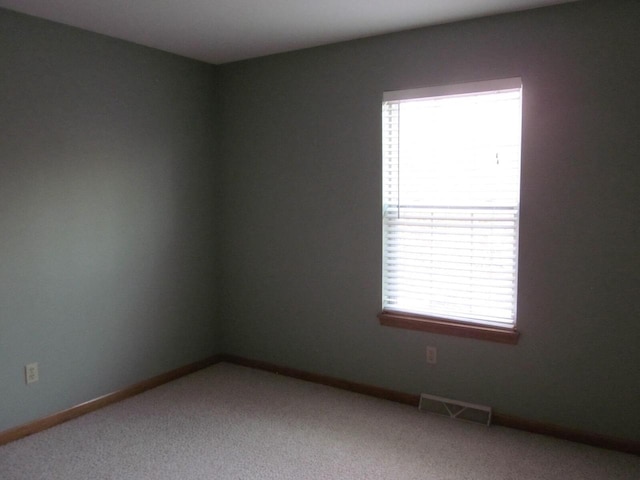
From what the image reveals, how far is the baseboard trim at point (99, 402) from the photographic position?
2971mm

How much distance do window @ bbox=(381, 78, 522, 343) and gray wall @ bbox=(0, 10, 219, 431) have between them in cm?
149

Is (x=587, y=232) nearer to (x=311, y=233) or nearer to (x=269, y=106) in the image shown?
(x=311, y=233)

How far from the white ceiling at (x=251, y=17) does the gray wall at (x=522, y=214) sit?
17 cm

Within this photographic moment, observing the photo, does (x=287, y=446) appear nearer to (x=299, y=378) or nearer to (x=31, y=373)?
(x=299, y=378)

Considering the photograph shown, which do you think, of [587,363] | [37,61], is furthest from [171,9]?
[587,363]

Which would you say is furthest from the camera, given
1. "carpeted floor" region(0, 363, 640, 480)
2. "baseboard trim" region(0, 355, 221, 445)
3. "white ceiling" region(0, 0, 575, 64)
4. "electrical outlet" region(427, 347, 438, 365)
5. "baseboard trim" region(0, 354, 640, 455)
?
"electrical outlet" region(427, 347, 438, 365)

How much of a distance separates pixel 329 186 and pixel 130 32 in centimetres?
156

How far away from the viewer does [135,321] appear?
3627mm

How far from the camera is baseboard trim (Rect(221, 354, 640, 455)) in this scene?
2.81m

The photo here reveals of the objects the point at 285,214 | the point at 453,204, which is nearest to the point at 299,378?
the point at 285,214

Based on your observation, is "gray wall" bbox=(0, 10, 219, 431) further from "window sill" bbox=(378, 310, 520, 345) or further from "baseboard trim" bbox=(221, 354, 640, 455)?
"window sill" bbox=(378, 310, 520, 345)

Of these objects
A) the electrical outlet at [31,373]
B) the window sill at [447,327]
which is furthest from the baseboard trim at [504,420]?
the electrical outlet at [31,373]

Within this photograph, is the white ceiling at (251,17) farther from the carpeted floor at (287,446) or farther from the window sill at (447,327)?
the carpeted floor at (287,446)

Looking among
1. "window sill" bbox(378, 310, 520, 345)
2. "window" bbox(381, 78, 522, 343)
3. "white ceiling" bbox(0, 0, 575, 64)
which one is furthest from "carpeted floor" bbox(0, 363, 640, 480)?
"white ceiling" bbox(0, 0, 575, 64)
